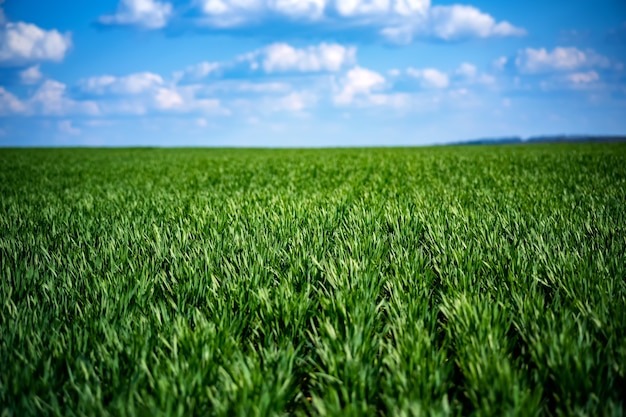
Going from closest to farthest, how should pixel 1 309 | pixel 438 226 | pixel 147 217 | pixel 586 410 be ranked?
pixel 586 410
pixel 1 309
pixel 438 226
pixel 147 217

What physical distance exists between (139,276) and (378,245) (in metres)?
2.07

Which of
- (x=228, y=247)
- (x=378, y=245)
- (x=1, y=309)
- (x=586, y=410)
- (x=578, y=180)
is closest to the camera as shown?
(x=586, y=410)

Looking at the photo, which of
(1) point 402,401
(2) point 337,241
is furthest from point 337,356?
(2) point 337,241

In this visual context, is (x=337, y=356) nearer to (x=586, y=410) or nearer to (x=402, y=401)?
(x=402, y=401)

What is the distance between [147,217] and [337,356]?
495 cm

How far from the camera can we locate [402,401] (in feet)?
6.12

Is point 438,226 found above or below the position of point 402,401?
above

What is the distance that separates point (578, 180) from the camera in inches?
427

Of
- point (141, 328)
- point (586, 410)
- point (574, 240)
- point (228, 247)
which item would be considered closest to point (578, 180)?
point (574, 240)

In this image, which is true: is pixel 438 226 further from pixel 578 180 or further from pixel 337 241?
pixel 578 180

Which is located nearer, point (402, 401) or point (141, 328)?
point (402, 401)

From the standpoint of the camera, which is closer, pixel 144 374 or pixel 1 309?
pixel 144 374

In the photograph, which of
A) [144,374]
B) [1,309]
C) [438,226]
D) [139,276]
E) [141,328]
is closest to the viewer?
[144,374]

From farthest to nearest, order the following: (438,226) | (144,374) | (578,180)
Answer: (578,180) → (438,226) → (144,374)
